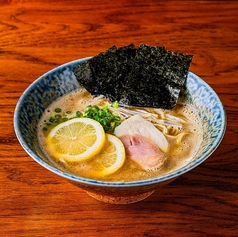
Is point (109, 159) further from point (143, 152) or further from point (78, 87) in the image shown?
point (78, 87)

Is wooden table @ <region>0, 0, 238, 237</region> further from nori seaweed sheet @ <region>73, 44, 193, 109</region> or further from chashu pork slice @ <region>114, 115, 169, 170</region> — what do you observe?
nori seaweed sheet @ <region>73, 44, 193, 109</region>

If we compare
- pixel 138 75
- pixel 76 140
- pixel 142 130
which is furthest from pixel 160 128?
pixel 76 140

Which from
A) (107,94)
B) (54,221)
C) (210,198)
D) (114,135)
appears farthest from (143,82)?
(54,221)

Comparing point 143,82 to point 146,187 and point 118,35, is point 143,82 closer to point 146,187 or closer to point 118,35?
point 146,187

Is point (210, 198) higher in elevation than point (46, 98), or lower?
lower

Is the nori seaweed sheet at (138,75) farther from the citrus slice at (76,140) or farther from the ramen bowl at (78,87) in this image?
the citrus slice at (76,140)

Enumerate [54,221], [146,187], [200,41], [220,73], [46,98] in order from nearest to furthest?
[146,187]
[54,221]
[46,98]
[220,73]
[200,41]

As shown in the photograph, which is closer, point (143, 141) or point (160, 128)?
point (143, 141)


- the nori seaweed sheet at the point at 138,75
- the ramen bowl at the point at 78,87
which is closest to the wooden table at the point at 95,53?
the ramen bowl at the point at 78,87
